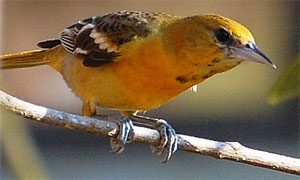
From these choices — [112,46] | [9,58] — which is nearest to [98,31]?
[112,46]

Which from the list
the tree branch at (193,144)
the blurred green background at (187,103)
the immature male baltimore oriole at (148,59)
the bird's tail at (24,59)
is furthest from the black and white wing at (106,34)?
the blurred green background at (187,103)

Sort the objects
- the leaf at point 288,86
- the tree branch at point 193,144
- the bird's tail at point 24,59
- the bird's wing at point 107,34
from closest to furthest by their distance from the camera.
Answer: the leaf at point 288,86
the tree branch at point 193,144
the bird's wing at point 107,34
the bird's tail at point 24,59

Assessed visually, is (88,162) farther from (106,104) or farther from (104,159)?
(106,104)

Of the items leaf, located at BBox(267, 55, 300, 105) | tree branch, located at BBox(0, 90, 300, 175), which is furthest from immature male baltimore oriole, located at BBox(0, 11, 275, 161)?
leaf, located at BBox(267, 55, 300, 105)

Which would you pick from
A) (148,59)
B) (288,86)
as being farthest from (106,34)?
(288,86)

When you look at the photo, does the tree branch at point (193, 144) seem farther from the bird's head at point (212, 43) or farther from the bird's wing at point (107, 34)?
the bird's wing at point (107, 34)

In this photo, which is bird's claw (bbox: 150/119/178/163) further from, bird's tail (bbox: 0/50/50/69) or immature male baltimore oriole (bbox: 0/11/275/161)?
bird's tail (bbox: 0/50/50/69)
